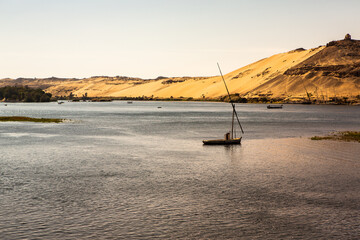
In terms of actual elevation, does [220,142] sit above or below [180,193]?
above

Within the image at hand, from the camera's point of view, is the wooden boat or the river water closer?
the river water

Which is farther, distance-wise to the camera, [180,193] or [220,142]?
[220,142]

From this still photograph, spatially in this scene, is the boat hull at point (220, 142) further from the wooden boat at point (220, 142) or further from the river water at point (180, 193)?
the river water at point (180, 193)

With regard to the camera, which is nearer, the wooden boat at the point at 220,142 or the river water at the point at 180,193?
the river water at the point at 180,193

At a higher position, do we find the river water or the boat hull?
the boat hull

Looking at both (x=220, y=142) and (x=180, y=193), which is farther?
(x=220, y=142)

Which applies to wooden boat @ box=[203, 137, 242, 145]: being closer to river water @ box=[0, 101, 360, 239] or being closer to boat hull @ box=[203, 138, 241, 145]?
boat hull @ box=[203, 138, 241, 145]

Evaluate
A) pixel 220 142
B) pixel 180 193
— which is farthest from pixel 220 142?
pixel 180 193

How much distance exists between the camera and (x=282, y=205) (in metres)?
21.8

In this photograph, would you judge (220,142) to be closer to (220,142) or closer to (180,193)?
(220,142)

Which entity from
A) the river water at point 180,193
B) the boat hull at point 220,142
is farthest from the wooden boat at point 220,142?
the river water at point 180,193

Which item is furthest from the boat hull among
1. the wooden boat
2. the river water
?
the river water

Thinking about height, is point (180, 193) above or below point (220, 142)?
below

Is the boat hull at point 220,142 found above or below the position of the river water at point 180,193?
above
